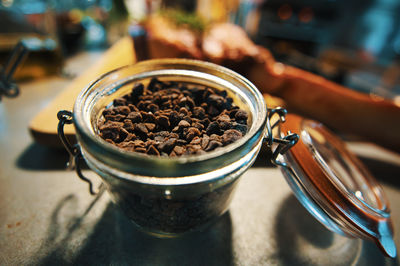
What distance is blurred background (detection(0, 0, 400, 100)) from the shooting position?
2.75 ft

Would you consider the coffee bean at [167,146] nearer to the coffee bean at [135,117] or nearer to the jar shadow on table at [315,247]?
the coffee bean at [135,117]

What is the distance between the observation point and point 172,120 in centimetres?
39

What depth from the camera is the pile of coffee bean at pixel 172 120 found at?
0.33 m

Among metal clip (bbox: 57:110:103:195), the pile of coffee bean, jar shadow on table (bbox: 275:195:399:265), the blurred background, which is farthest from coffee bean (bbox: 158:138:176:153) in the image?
the blurred background

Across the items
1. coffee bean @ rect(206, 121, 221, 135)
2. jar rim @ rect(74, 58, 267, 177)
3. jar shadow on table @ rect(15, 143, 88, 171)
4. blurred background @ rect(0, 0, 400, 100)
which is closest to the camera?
jar rim @ rect(74, 58, 267, 177)

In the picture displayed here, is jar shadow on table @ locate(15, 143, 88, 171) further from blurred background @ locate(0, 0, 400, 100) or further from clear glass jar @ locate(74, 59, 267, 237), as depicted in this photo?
blurred background @ locate(0, 0, 400, 100)

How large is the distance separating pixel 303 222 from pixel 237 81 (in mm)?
285

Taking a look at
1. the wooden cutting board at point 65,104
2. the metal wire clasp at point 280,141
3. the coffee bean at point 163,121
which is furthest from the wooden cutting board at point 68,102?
the metal wire clasp at point 280,141

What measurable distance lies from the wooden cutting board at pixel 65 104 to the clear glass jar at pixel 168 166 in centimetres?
6

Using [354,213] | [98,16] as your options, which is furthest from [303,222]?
[98,16]

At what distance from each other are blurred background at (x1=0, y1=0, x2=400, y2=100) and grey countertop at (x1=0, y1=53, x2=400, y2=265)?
1.58 ft

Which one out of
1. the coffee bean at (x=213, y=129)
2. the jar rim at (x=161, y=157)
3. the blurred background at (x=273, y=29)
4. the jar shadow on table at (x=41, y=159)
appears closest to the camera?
the jar rim at (x=161, y=157)

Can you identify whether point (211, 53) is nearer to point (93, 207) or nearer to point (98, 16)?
point (93, 207)

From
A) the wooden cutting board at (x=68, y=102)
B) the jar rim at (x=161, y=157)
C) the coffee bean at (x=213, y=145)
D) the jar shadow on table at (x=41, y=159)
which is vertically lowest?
the jar shadow on table at (x=41, y=159)
